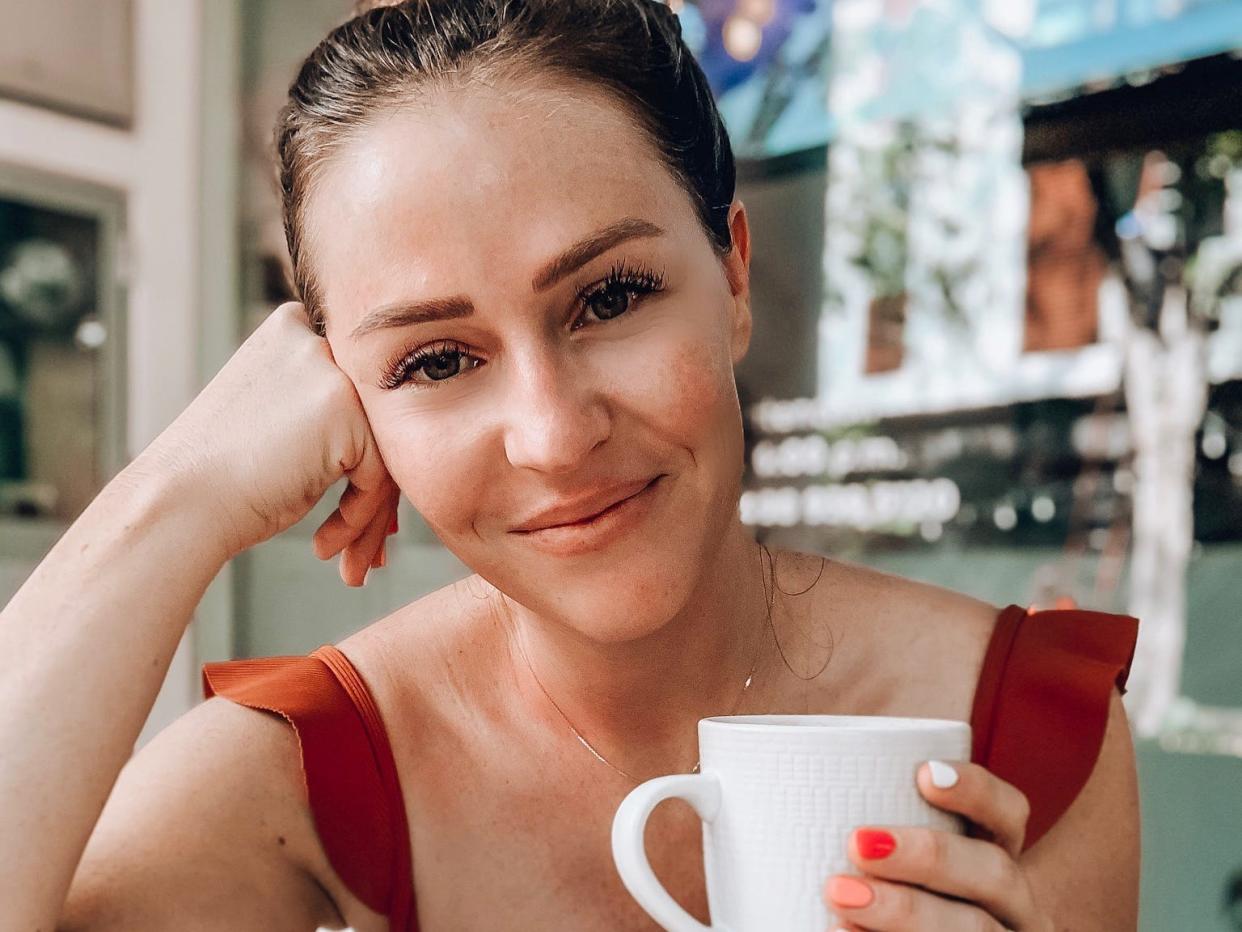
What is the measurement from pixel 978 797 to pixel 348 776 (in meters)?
0.61

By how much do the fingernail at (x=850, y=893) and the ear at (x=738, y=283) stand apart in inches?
22.5

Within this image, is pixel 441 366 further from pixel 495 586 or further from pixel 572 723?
pixel 572 723

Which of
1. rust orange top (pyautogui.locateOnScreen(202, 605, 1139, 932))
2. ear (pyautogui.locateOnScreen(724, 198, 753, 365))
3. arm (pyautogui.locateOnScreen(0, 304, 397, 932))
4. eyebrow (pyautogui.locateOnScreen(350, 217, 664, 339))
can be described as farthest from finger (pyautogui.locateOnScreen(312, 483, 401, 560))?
ear (pyautogui.locateOnScreen(724, 198, 753, 365))

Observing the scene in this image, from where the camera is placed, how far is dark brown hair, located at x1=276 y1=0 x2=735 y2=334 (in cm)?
101

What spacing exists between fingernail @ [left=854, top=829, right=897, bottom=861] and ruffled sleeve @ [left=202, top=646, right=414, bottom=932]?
1.87 feet

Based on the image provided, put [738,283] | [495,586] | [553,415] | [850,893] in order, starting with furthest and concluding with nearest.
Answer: [738,283] < [495,586] < [553,415] < [850,893]

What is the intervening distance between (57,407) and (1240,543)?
8.68 ft

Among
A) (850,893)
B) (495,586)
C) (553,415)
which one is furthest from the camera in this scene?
(495,586)

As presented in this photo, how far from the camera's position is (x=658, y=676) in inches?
46.6

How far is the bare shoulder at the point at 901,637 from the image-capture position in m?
1.21

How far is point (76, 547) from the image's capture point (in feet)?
3.24

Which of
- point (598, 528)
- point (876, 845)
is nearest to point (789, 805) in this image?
point (876, 845)

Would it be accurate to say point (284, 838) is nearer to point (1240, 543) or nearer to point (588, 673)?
point (588, 673)

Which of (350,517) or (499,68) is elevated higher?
(499,68)
